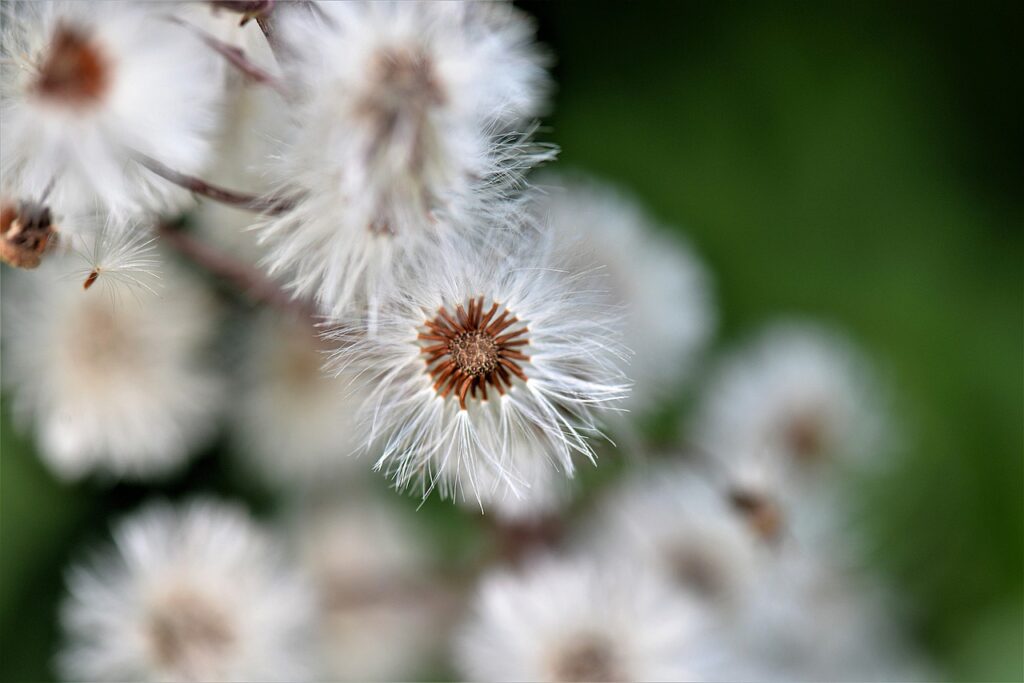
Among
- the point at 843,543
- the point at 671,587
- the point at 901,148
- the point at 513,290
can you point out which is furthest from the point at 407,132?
the point at 901,148

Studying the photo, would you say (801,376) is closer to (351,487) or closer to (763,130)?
(763,130)

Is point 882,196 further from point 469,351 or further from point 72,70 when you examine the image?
point 72,70

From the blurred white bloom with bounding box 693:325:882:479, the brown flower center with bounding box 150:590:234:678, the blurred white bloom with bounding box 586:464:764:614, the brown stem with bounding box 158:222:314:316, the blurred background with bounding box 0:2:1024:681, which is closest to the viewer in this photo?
the brown stem with bounding box 158:222:314:316

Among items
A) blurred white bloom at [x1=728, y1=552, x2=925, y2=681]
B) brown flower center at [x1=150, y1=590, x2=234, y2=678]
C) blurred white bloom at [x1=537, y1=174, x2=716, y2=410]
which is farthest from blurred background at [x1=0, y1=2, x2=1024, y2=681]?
brown flower center at [x1=150, y1=590, x2=234, y2=678]

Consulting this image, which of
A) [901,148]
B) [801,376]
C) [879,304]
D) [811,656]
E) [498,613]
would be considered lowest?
[498,613]

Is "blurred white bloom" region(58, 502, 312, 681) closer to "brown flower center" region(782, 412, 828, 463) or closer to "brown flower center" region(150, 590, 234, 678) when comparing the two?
"brown flower center" region(150, 590, 234, 678)

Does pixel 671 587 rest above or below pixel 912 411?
below
